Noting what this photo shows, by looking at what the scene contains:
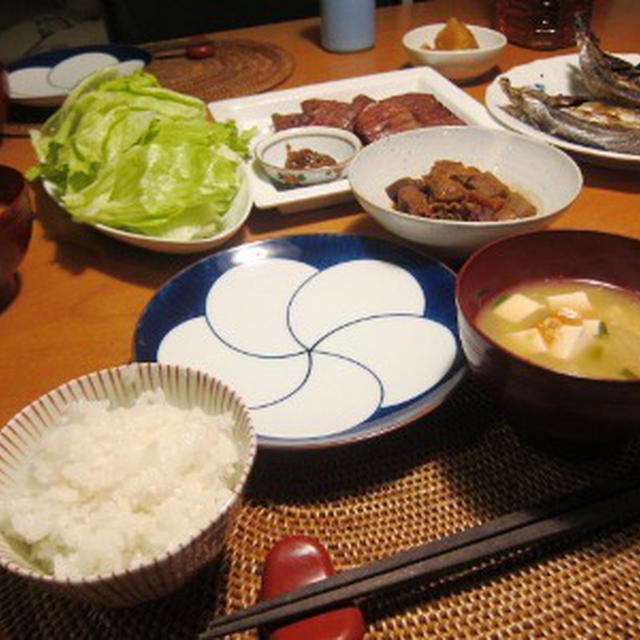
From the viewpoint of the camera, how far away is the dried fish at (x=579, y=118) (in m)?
1.64

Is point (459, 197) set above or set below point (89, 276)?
above

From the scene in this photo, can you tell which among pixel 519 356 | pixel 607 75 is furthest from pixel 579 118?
pixel 519 356

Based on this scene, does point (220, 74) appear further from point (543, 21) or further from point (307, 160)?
point (543, 21)

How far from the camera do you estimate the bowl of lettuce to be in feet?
4.64

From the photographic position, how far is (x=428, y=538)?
86 centimetres

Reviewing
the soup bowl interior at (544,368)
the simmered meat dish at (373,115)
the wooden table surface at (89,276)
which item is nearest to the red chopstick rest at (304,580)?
the soup bowl interior at (544,368)

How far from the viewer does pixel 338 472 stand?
3.12ft

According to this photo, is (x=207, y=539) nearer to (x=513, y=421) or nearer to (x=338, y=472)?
(x=338, y=472)

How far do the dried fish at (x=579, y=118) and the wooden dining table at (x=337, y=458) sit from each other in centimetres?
8

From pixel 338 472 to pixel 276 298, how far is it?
0.43 m

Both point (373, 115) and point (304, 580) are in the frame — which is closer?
point (304, 580)

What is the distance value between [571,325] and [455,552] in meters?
0.40

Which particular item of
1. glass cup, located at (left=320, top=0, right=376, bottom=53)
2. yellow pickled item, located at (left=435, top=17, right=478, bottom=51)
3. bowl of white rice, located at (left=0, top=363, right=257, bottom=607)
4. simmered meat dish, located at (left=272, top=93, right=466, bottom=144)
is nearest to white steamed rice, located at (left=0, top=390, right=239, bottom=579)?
bowl of white rice, located at (left=0, top=363, right=257, bottom=607)

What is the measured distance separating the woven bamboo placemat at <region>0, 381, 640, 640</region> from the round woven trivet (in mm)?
1672
